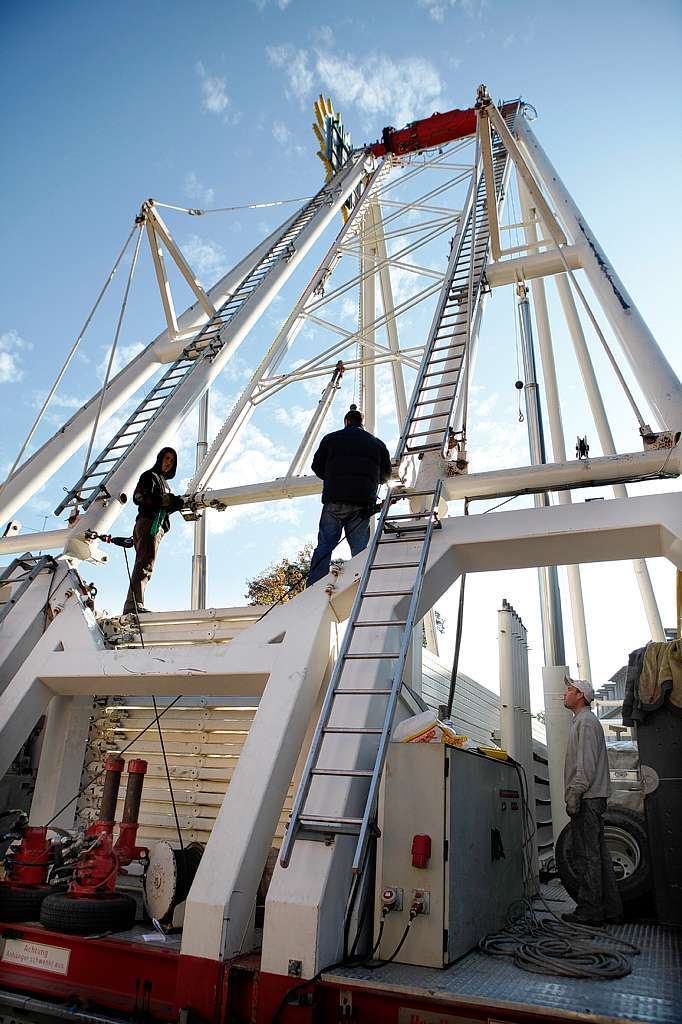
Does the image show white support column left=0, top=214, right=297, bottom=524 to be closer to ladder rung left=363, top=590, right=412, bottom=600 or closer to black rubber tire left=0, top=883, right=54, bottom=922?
black rubber tire left=0, top=883, right=54, bottom=922

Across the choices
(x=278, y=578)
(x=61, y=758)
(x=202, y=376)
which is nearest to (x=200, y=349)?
(x=202, y=376)

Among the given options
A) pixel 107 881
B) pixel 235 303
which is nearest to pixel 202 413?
pixel 235 303

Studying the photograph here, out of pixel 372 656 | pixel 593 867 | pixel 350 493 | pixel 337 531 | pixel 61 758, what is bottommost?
pixel 593 867

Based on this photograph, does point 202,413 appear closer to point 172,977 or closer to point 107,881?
point 107,881

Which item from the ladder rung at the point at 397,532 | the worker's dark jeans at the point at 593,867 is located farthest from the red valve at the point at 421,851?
the ladder rung at the point at 397,532

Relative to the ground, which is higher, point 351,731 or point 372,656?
point 372,656

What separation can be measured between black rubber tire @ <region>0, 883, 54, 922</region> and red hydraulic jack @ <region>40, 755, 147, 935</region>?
23 cm

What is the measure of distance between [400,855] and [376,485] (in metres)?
3.35

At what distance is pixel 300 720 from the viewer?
466 centimetres

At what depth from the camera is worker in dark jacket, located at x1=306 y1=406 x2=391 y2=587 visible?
20.9 ft

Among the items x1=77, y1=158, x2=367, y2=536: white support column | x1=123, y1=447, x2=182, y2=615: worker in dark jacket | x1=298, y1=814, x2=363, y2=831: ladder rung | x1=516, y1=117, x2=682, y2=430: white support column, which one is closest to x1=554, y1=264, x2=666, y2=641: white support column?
x1=516, y1=117, x2=682, y2=430: white support column

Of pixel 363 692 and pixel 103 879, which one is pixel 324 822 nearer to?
pixel 363 692

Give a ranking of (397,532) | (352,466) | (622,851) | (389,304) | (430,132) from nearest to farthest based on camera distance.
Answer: (397,532)
(622,851)
(352,466)
(389,304)
(430,132)

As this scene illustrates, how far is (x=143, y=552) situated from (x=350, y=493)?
2.60 m
